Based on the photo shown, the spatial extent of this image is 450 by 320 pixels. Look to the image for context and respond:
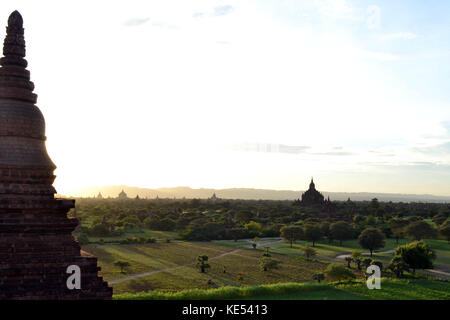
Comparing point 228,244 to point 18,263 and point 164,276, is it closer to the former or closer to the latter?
point 164,276

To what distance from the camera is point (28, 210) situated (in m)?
12.5

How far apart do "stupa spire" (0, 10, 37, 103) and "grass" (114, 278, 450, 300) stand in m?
12.7

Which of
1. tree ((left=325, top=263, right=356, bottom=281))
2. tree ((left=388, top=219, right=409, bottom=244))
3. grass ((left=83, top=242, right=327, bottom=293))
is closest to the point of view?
tree ((left=325, top=263, right=356, bottom=281))

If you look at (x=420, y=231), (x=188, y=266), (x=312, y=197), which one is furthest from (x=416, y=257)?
(x=312, y=197)

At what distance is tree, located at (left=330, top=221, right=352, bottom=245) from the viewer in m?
66.6

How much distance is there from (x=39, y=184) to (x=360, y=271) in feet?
129

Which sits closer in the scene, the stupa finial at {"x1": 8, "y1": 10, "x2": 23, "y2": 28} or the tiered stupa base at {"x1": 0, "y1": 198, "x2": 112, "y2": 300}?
the tiered stupa base at {"x1": 0, "y1": 198, "x2": 112, "y2": 300}

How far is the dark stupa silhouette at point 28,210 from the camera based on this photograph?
1154 cm

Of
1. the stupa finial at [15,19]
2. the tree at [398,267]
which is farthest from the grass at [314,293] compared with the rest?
the stupa finial at [15,19]

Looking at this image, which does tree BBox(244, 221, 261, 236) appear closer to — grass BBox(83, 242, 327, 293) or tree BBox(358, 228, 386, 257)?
grass BBox(83, 242, 327, 293)

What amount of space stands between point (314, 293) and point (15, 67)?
20.9 metres

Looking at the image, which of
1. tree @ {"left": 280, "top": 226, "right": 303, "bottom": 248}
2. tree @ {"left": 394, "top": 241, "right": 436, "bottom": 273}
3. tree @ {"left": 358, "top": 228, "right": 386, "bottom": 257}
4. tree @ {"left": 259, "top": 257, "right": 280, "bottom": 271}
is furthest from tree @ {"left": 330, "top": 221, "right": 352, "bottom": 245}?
tree @ {"left": 259, "top": 257, "right": 280, "bottom": 271}

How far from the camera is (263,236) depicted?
77875 mm
